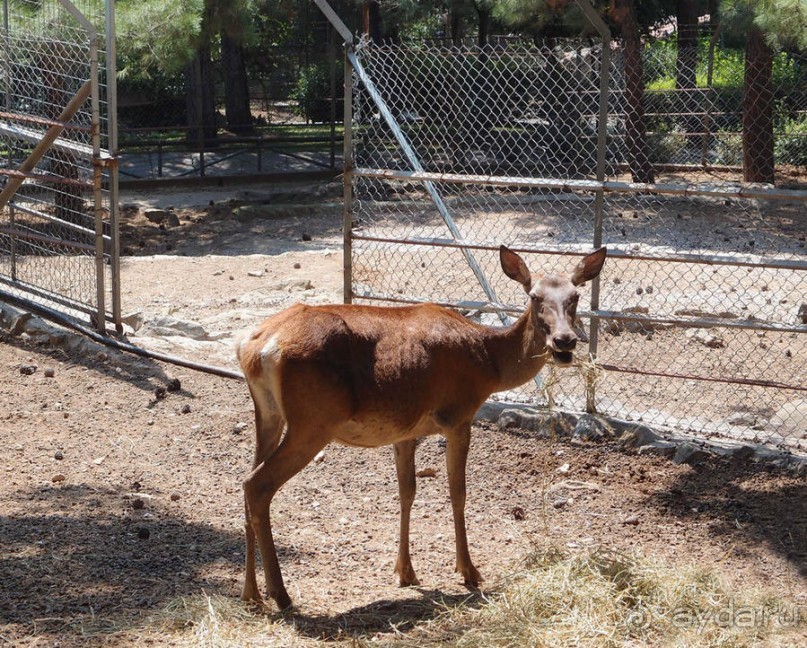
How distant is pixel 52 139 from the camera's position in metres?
9.31

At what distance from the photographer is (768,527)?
604 centimetres

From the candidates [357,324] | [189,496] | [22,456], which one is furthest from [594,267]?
[22,456]

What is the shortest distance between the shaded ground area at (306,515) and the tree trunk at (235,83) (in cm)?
1638

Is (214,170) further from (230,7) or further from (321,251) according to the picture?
(321,251)

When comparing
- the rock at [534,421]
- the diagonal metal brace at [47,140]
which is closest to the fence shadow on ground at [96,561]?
the rock at [534,421]

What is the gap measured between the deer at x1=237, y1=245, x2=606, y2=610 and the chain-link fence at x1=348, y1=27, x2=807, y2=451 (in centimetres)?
45

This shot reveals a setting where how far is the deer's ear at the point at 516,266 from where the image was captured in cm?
566

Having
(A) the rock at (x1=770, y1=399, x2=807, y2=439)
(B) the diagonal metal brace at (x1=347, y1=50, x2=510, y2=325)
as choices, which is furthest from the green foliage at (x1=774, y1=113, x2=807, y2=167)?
(B) the diagonal metal brace at (x1=347, y1=50, x2=510, y2=325)

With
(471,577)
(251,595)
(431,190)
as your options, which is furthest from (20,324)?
(471,577)

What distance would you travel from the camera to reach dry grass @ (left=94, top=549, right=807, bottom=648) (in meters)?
4.67

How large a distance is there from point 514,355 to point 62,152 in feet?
20.4

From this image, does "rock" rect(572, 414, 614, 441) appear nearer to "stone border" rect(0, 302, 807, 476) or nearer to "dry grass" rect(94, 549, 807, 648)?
"stone border" rect(0, 302, 807, 476)

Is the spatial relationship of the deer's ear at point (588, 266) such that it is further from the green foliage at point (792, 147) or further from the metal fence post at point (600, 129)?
the green foliage at point (792, 147)

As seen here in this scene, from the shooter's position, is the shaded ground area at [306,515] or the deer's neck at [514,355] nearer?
the shaded ground area at [306,515]
